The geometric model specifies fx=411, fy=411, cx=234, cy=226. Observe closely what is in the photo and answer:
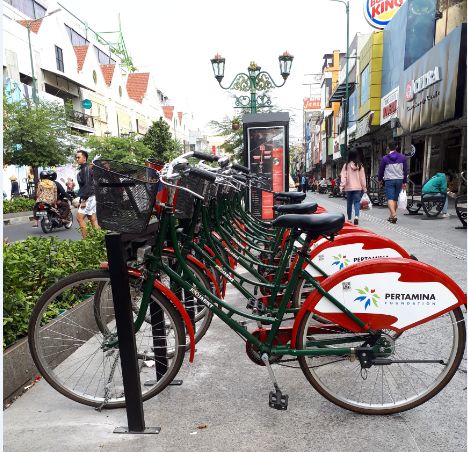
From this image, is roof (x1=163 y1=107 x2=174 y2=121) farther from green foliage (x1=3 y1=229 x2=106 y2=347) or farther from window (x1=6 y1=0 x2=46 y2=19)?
green foliage (x1=3 y1=229 x2=106 y2=347)

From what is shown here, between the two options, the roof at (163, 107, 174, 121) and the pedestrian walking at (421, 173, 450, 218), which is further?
the roof at (163, 107, 174, 121)

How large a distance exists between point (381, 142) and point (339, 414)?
25.3 metres

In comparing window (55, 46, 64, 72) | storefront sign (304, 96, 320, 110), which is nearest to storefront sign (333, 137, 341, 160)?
storefront sign (304, 96, 320, 110)

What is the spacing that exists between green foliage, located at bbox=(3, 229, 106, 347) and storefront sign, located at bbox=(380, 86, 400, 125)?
16.6 m

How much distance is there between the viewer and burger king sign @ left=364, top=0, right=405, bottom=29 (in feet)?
67.9

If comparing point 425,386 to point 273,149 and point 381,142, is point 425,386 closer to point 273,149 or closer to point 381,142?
Answer: point 273,149

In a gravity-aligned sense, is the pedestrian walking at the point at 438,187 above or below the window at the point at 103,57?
below

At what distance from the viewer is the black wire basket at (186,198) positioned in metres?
2.80

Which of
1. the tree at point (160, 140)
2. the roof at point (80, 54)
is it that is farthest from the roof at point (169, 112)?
the roof at point (80, 54)

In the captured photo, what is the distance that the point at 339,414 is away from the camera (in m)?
2.36

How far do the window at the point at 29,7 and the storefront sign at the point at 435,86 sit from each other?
26983 mm

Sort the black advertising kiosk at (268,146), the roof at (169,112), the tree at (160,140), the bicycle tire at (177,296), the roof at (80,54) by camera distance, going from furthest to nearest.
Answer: the roof at (169,112) → the tree at (160,140) → the roof at (80,54) → the black advertising kiosk at (268,146) → the bicycle tire at (177,296)

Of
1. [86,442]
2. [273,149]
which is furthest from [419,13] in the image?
[86,442]

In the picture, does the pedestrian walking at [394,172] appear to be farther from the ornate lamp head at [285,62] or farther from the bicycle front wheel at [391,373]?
the bicycle front wheel at [391,373]
